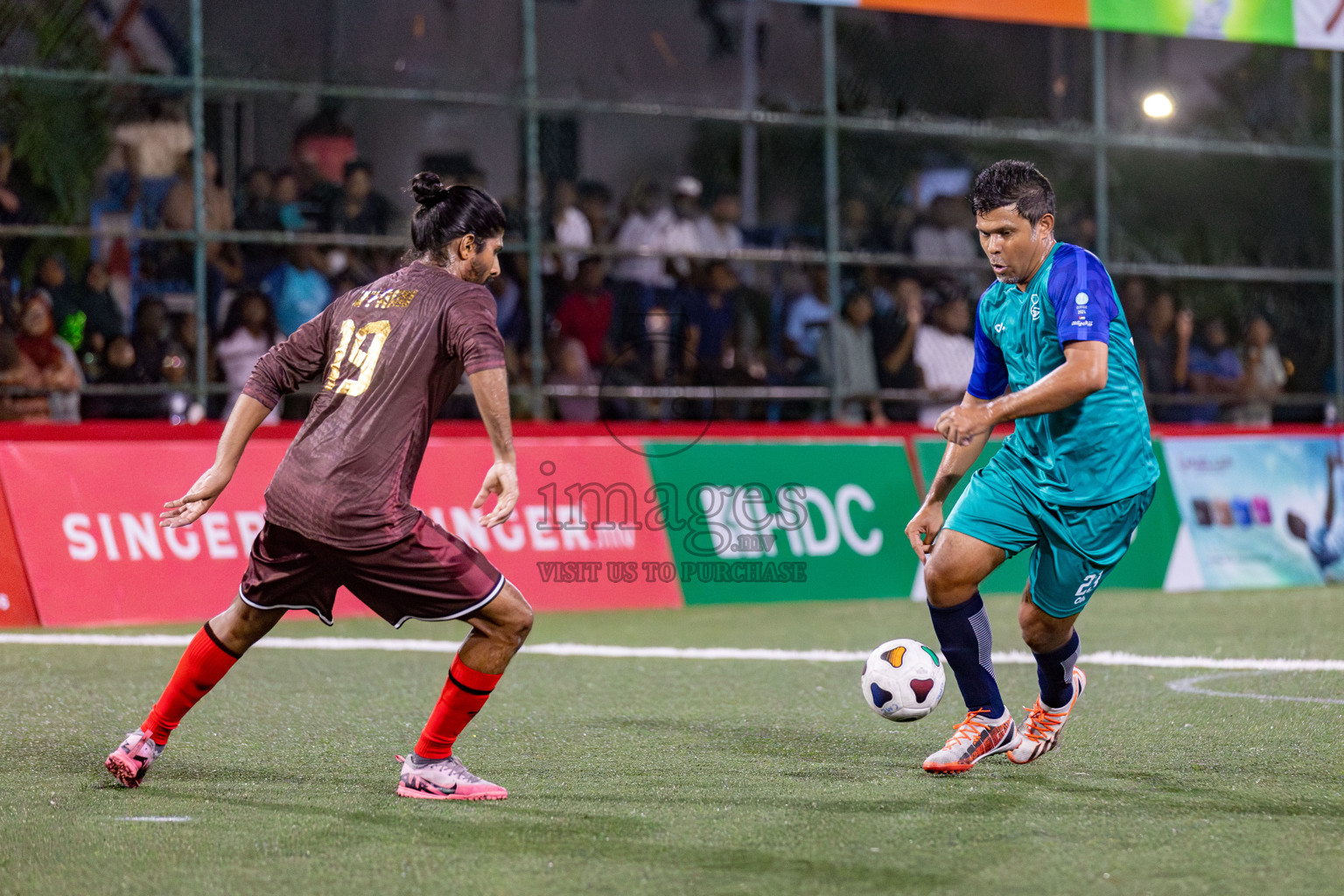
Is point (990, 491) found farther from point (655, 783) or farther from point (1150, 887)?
point (1150, 887)

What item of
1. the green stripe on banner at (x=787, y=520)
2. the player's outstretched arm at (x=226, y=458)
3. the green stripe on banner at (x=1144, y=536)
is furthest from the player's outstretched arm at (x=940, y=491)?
the green stripe on banner at (x=1144, y=536)

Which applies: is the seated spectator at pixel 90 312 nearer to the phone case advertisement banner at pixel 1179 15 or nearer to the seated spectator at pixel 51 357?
the seated spectator at pixel 51 357

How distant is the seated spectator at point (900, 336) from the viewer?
1324 cm

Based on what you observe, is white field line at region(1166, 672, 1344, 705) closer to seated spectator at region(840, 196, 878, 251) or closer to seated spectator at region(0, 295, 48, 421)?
seated spectator at region(840, 196, 878, 251)

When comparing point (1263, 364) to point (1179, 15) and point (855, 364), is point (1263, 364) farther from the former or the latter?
point (855, 364)

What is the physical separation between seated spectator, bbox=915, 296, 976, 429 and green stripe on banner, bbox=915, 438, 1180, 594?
1318 mm

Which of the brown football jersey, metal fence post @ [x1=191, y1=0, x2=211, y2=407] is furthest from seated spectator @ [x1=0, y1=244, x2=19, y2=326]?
the brown football jersey

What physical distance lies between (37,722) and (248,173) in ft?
20.7

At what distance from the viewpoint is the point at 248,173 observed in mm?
11703

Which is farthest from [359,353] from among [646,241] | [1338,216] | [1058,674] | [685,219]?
[1338,216]

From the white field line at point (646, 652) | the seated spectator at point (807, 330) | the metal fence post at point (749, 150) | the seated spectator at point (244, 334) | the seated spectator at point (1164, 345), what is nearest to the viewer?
the white field line at point (646, 652)

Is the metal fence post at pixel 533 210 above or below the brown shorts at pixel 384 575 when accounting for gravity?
above

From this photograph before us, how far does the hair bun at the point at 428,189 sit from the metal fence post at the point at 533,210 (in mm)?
7026

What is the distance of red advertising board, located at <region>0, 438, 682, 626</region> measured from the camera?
9.68m
